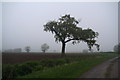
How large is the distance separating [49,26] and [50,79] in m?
29.6

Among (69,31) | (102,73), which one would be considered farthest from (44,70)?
A: (69,31)

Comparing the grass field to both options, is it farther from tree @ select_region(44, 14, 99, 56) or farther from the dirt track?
tree @ select_region(44, 14, 99, 56)

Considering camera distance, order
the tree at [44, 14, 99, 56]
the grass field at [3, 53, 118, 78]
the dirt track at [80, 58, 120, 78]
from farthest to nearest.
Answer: the tree at [44, 14, 99, 56] < the dirt track at [80, 58, 120, 78] < the grass field at [3, 53, 118, 78]

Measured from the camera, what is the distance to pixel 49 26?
41031mm

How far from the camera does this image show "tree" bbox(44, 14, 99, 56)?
130 feet

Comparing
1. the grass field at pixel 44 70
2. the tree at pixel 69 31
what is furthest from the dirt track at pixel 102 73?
the tree at pixel 69 31

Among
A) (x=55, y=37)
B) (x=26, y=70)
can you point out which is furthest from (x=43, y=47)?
(x=26, y=70)

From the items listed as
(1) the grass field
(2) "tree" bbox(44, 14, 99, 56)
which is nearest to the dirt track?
(1) the grass field

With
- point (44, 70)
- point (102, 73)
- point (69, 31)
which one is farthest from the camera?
point (69, 31)

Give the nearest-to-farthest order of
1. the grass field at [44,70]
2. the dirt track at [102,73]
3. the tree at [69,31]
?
the grass field at [44,70] → the dirt track at [102,73] → the tree at [69,31]

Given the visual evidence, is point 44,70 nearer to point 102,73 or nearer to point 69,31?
point 102,73

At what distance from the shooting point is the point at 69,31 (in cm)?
3962

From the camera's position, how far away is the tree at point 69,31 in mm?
39531

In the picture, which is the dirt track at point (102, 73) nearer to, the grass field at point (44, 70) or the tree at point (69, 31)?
the grass field at point (44, 70)
